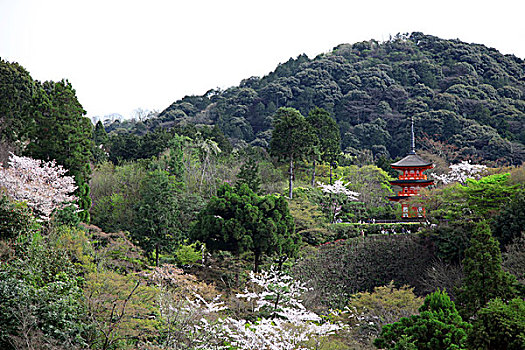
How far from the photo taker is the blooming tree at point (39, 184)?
49.9 feet

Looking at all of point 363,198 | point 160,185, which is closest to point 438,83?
point 363,198

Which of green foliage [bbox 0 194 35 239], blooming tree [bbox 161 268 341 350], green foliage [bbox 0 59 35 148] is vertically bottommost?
blooming tree [bbox 161 268 341 350]

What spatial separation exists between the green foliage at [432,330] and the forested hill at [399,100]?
32884 mm

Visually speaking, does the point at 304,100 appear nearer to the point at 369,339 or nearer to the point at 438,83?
the point at 438,83

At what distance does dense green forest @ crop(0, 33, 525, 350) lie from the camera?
9.12 metres

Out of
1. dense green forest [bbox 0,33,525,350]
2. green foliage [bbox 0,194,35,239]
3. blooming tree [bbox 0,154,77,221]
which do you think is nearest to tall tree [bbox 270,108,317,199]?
dense green forest [bbox 0,33,525,350]

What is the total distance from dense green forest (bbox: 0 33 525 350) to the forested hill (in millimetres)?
Result: 371

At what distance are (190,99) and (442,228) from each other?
164ft

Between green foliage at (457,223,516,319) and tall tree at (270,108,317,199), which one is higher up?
tall tree at (270,108,317,199)

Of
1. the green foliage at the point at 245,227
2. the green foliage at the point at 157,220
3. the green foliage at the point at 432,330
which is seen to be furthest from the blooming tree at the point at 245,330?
the green foliage at the point at 157,220

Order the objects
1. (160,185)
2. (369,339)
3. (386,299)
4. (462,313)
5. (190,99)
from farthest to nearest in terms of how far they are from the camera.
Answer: (190,99) → (160,185) → (386,299) → (369,339) → (462,313)

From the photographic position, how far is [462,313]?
10047mm

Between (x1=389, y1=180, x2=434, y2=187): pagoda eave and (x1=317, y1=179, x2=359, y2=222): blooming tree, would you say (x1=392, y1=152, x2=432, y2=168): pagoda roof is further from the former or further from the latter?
(x1=317, y1=179, x2=359, y2=222): blooming tree

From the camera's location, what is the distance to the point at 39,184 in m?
16.4
